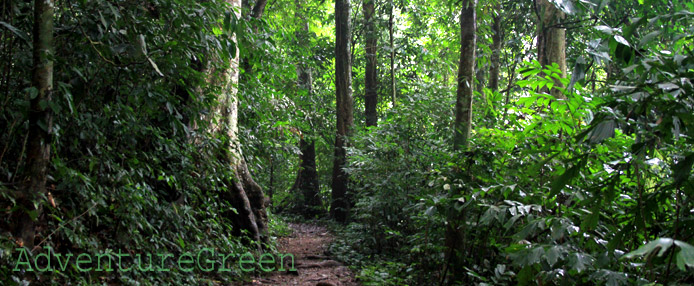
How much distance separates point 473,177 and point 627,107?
2.67 meters

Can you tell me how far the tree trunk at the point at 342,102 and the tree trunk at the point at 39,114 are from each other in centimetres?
938

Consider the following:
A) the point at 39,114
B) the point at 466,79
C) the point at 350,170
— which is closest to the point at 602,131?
the point at 39,114

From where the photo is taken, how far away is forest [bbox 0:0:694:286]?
2.16 m

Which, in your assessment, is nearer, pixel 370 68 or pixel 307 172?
pixel 307 172

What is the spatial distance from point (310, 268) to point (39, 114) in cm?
460

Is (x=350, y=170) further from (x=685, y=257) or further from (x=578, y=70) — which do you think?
(x=685, y=257)

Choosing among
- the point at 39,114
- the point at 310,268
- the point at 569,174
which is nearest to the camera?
the point at 569,174

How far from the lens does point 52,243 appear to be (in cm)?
346

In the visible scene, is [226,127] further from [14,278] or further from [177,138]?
[14,278]

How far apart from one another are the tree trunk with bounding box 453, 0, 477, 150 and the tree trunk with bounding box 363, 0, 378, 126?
8.61 metres

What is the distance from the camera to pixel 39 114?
9.35 feet

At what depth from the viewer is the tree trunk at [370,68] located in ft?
45.8

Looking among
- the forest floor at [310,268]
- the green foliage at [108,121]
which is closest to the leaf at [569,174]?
the green foliage at [108,121]

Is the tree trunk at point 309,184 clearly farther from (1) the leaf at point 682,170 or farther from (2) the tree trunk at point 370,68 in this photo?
(1) the leaf at point 682,170
